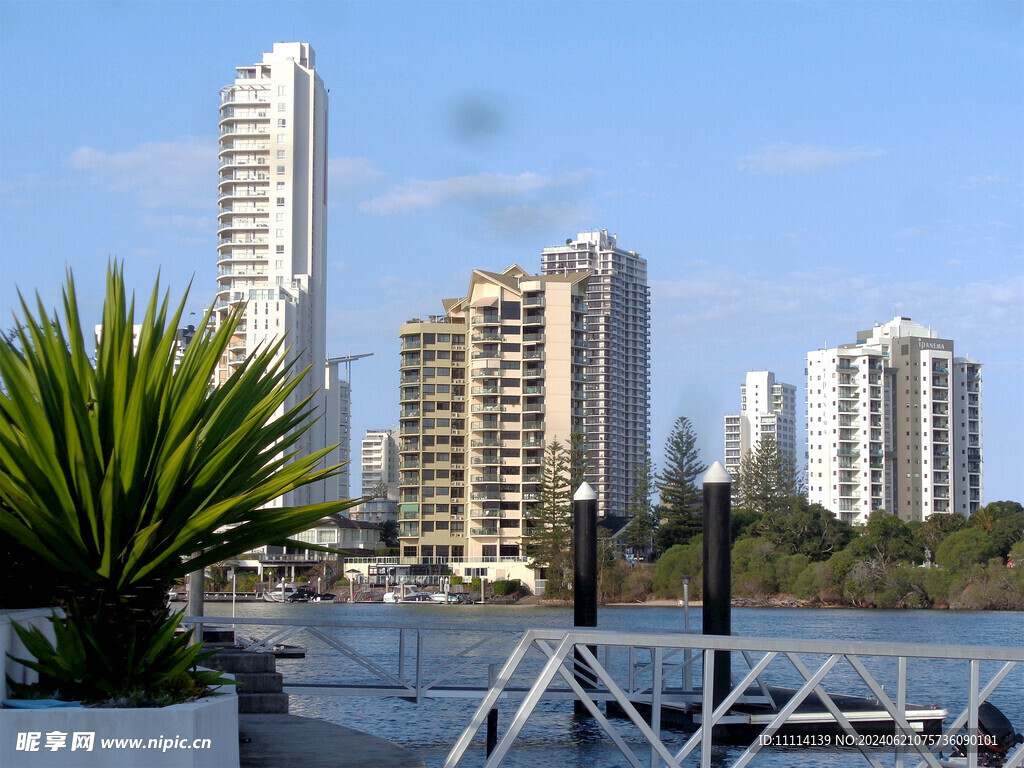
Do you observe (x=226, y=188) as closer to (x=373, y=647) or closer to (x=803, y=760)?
(x=373, y=647)

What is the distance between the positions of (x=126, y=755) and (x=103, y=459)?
1.97 meters

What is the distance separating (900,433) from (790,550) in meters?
55.9

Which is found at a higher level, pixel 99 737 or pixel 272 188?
pixel 272 188

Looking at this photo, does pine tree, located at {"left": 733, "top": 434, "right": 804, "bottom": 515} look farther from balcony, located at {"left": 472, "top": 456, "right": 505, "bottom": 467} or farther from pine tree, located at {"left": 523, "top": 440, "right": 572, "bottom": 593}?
balcony, located at {"left": 472, "top": 456, "right": 505, "bottom": 467}

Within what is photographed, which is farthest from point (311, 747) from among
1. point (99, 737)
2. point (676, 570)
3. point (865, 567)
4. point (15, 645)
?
point (865, 567)

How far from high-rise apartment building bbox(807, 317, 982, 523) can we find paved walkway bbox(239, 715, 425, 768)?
456 ft

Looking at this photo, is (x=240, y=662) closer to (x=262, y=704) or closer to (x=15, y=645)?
(x=262, y=704)

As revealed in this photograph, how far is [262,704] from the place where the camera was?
13.1 meters

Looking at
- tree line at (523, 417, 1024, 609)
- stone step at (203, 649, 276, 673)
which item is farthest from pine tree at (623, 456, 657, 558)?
stone step at (203, 649, 276, 673)

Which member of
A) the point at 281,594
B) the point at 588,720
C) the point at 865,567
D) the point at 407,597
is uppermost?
the point at 588,720

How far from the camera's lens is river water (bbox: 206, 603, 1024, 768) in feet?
66.2

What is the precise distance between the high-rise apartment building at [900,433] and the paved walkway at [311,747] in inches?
5472

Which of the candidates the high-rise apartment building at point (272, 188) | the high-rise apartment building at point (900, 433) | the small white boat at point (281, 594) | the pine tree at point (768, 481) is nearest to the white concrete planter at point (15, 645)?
the small white boat at point (281, 594)

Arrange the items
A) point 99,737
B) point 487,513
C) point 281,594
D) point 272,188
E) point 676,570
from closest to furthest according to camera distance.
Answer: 1. point 99,737
2. point 676,570
3. point 487,513
4. point 281,594
5. point 272,188
